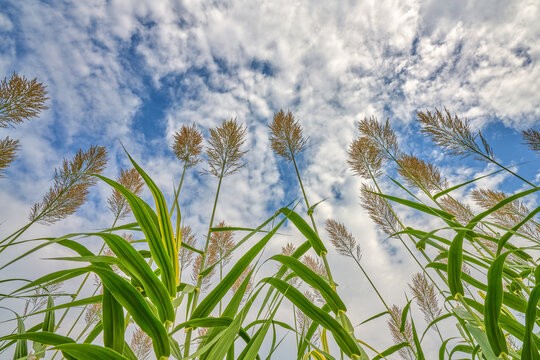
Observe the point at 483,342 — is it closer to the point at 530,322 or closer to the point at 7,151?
the point at 530,322

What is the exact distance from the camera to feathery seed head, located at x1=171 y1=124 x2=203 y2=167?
1479mm

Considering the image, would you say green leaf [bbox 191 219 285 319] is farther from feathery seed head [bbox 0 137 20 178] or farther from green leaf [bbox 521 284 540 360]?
feathery seed head [bbox 0 137 20 178]

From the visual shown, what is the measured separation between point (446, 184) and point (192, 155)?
193cm

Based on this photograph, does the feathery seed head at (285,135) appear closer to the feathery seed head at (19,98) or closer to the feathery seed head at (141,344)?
the feathery seed head at (19,98)

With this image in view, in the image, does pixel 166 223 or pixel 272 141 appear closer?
pixel 166 223

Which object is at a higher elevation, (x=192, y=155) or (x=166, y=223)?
(x=192, y=155)

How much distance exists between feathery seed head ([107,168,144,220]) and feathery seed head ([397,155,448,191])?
2.03 meters

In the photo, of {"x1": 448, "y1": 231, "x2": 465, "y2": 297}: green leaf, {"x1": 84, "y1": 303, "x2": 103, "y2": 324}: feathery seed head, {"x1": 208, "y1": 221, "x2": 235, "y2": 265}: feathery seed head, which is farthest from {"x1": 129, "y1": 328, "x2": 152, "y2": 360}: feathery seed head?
{"x1": 448, "y1": 231, "x2": 465, "y2": 297}: green leaf

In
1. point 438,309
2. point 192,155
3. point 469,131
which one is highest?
point 469,131

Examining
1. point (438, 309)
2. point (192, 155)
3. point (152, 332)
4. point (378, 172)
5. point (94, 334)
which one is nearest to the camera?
point (152, 332)

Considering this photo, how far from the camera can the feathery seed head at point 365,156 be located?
190 cm

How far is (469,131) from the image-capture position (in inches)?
62.0

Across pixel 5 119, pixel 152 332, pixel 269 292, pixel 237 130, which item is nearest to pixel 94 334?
pixel 152 332

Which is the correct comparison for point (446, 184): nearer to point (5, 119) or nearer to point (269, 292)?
point (269, 292)
